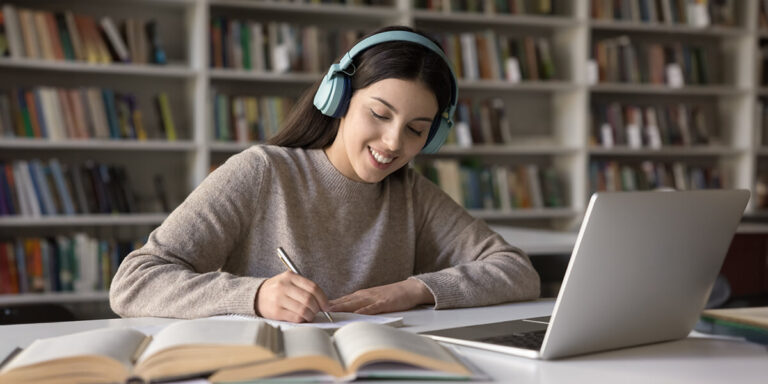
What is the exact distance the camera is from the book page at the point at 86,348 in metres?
0.78

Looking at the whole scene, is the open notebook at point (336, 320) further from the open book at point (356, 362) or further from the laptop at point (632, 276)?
the open book at point (356, 362)

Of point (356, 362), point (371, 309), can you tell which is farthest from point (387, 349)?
point (371, 309)

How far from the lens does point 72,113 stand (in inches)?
133

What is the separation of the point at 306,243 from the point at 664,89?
10.9 ft

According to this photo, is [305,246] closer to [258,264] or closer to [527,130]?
[258,264]

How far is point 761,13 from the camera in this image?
14.8 ft

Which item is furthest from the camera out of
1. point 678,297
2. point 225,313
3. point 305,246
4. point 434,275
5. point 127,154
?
point 127,154

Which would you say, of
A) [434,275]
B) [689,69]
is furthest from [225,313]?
[689,69]

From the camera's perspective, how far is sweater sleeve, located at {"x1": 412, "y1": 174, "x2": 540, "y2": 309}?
1.39 m

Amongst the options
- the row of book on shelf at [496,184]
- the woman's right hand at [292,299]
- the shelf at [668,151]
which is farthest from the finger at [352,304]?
the shelf at [668,151]

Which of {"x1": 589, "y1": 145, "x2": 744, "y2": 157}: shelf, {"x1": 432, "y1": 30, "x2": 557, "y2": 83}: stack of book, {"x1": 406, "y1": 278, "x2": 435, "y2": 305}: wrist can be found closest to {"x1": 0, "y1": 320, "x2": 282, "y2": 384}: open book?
{"x1": 406, "y1": 278, "x2": 435, "y2": 305}: wrist

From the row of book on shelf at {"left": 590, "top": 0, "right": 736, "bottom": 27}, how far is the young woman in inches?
113

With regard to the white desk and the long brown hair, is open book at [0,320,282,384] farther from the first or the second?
the long brown hair

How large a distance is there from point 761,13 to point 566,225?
1683 millimetres
